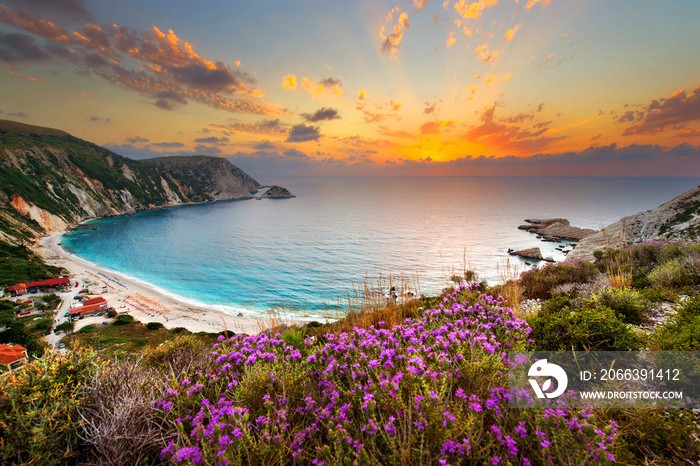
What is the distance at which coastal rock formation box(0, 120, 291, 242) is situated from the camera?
216ft

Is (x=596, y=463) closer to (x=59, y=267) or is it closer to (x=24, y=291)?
(x=24, y=291)

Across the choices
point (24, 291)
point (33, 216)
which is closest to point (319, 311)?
point (24, 291)

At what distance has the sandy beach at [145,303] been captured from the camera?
2995 centimetres

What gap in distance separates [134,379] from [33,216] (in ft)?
343

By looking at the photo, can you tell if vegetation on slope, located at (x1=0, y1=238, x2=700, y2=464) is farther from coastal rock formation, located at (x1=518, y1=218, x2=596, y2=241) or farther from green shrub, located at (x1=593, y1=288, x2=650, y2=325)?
coastal rock formation, located at (x1=518, y1=218, x2=596, y2=241)

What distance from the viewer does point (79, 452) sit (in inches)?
91.4

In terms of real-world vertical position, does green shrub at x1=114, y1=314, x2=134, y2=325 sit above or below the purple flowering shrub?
below

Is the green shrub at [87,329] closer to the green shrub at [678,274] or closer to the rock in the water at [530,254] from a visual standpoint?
the green shrub at [678,274]

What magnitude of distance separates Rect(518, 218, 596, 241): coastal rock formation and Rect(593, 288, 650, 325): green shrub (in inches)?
2450

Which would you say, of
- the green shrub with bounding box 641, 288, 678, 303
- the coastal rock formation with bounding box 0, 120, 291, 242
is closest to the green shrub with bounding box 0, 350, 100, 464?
the green shrub with bounding box 641, 288, 678, 303

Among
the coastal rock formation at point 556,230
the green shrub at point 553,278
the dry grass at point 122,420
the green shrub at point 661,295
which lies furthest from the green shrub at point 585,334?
the coastal rock formation at point 556,230

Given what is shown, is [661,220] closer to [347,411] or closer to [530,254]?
[530,254]

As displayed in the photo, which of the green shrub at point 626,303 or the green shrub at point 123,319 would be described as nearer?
the green shrub at point 626,303

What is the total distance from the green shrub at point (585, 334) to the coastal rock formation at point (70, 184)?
278 feet
